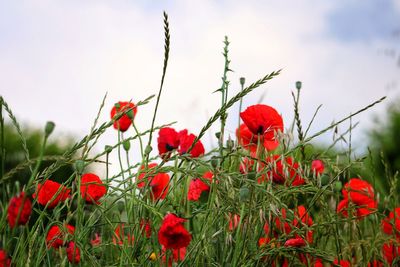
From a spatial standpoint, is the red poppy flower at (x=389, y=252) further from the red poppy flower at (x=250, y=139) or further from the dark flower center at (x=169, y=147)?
the dark flower center at (x=169, y=147)

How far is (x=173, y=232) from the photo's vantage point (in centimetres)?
127

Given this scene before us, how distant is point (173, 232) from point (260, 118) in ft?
1.90

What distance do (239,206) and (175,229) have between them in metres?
0.31

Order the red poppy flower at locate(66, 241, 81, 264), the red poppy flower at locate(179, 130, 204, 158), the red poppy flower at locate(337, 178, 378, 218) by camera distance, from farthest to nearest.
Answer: the red poppy flower at locate(337, 178, 378, 218), the red poppy flower at locate(179, 130, 204, 158), the red poppy flower at locate(66, 241, 81, 264)

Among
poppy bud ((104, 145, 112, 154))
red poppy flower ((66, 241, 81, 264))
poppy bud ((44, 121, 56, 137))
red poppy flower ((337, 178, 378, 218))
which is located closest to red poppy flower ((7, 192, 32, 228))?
poppy bud ((44, 121, 56, 137))

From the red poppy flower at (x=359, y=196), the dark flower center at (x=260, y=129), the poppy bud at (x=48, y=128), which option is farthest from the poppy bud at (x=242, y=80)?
the poppy bud at (x=48, y=128)

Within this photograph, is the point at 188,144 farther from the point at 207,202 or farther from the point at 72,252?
the point at 72,252

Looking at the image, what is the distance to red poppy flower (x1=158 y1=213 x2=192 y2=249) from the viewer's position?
126cm

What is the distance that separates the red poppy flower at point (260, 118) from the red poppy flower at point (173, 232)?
542 millimetres

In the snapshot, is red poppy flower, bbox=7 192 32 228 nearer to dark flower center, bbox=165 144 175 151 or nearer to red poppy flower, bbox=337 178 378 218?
dark flower center, bbox=165 144 175 151

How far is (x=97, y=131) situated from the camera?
1.33 metres

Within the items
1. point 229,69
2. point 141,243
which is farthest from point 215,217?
point 229,69

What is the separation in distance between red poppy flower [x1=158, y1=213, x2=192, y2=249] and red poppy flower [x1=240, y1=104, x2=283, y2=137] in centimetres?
54

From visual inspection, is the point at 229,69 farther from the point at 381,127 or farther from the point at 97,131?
the point at 381,127
